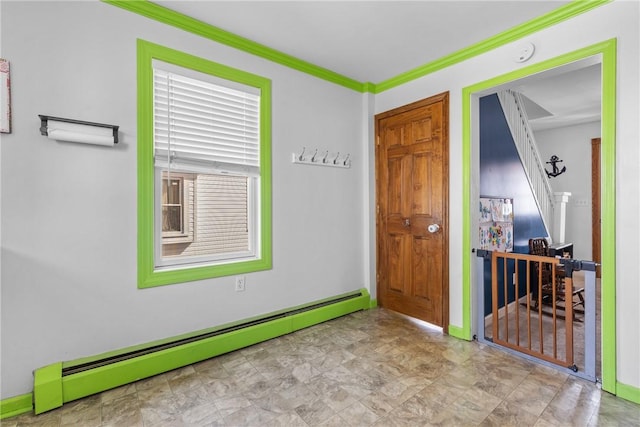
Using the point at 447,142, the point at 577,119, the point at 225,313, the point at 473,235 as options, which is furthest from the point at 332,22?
Result: the point at 577,119

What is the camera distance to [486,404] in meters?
1.84

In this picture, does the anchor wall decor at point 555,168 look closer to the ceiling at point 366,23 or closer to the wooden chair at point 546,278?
the wooden chair at point 546,278

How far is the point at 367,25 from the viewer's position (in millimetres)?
2389

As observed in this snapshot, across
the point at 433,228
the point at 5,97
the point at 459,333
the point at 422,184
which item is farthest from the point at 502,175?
the point at 5,97

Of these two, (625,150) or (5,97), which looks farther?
(625,150)

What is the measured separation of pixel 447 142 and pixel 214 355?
106 inches

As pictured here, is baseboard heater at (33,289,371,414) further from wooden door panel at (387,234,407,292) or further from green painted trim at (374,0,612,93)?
green painted trim at (374,0,612,93)

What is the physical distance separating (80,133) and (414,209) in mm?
2770

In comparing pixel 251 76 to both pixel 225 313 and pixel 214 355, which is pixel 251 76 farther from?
pixel 214 355

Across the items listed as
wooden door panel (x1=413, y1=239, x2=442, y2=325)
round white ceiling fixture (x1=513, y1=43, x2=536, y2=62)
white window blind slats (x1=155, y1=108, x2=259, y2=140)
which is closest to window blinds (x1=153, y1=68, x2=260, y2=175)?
white window blind slats (x1=155, y1=108, x2=259, y2=140)

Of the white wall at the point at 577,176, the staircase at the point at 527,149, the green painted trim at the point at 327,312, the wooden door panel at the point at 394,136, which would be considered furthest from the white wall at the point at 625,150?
the white wall at the point at 577,176

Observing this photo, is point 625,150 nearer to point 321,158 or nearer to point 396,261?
point 396,261

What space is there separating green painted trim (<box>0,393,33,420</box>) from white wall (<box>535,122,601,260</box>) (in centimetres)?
724

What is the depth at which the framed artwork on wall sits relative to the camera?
68.0 inches
